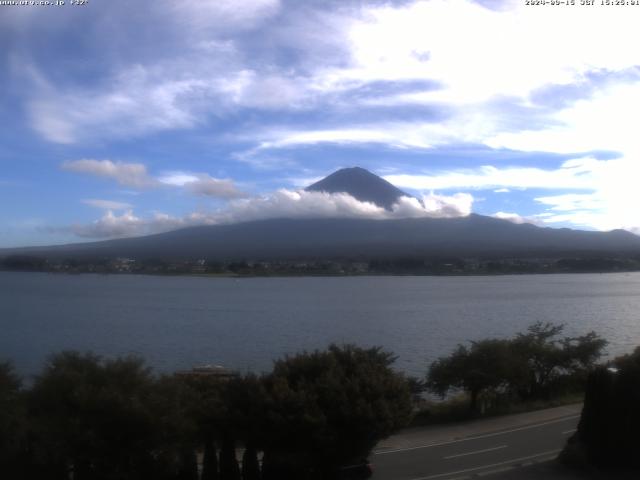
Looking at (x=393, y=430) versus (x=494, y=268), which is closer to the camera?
(x=393, y=430)

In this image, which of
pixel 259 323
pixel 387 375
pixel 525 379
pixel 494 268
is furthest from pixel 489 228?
pixel 387 375

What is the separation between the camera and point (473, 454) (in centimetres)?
1083

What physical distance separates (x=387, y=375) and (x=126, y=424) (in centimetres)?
347

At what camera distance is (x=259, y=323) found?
3872cm

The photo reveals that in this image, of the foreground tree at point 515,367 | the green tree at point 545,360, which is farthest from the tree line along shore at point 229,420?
the green tree at point 545,360

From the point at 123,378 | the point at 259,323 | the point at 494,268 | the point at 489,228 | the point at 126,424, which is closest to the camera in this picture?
the point at 126,424

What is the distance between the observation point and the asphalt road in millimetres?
9844

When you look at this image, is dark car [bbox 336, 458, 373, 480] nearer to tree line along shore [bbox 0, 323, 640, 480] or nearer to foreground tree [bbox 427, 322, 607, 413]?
tree line along shore [bbox 0, 323, 640, 480]

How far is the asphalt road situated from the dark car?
31 cm

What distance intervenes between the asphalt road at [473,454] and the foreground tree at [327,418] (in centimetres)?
111

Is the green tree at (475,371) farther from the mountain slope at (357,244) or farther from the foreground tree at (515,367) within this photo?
the mountain slope at (357,244)

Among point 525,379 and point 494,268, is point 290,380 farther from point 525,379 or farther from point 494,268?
point 494,268

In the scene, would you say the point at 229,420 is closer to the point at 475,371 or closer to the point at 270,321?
the point at 475,371

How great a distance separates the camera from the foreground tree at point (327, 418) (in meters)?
8.53
